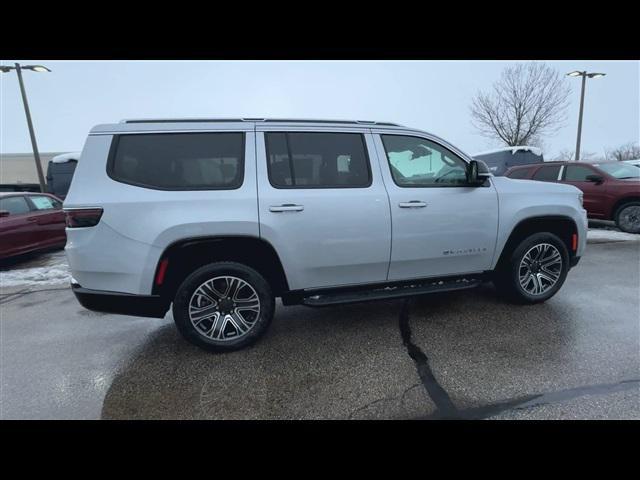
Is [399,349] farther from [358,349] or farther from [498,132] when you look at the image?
[498,132]

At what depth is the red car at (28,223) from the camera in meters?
6.18

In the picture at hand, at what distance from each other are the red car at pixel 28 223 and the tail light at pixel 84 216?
5.30 m

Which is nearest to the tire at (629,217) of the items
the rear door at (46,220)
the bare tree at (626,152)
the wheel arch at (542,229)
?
the wheel arch at (542,229)

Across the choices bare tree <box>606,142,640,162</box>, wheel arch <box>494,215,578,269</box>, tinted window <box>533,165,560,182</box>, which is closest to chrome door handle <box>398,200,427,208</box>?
wheel arch <box>494,215,578,269</box>

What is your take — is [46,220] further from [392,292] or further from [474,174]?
[474,174]

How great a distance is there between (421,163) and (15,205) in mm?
8189

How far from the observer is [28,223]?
6582mm

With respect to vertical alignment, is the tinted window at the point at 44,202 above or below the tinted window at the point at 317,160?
below

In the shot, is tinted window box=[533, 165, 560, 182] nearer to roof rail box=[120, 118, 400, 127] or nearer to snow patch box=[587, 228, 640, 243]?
snow patch box=[587, 228, 640, 243]

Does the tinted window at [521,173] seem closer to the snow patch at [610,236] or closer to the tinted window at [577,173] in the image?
the tinted window at [577,173]

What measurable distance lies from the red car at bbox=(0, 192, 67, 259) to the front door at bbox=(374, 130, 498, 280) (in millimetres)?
7423

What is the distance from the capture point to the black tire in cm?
359
